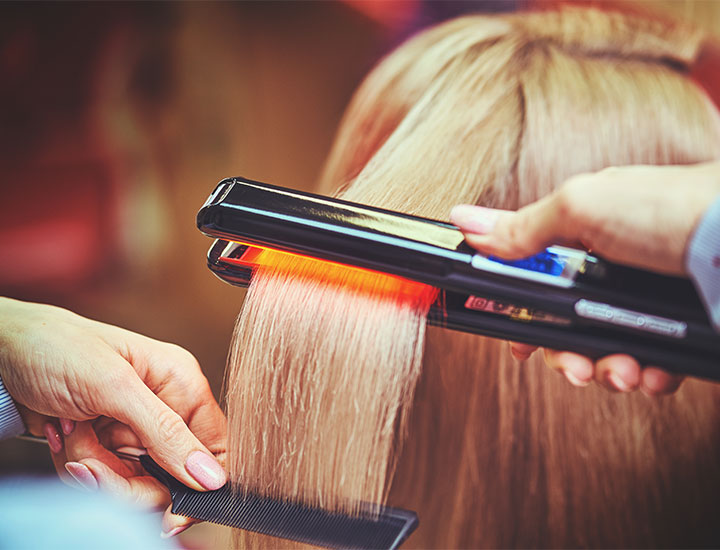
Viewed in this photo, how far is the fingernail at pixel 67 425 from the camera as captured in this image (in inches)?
17.1

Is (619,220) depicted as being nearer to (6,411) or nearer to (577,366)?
(577,366)

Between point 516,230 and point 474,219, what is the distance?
3 cm

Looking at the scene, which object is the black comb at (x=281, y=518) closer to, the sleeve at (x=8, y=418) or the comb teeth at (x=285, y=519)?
the comb teeth at (x=285, y=519)

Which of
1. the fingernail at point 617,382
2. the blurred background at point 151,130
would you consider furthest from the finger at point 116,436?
the fingernail at point 617,382

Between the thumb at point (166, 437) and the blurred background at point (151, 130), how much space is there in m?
0.11

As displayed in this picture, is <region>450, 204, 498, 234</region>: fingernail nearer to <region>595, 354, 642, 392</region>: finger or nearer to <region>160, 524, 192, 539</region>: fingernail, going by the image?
<region>595, 354, 642, 392</region>: finger

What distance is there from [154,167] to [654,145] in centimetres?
51

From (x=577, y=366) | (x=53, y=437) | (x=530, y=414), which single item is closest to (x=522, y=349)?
(x=577, y=366)

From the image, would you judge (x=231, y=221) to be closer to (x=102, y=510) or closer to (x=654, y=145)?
(x=102, y=510)

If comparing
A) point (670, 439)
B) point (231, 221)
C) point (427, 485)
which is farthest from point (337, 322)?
point (670, 439)

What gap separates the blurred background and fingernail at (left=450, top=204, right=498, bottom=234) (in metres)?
0.27

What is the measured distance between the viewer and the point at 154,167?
60 centimetres

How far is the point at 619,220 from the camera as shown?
0.32 meters

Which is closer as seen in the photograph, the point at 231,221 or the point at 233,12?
the point at 231,221
